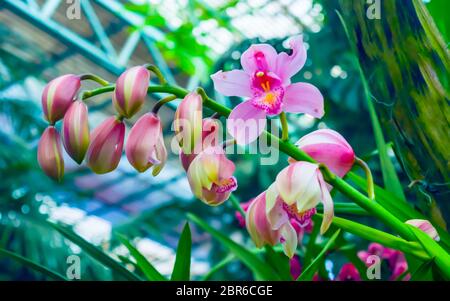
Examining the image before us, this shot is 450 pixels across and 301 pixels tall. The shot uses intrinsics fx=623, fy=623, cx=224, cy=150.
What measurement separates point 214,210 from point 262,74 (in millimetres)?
1302

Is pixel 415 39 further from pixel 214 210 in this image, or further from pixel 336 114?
pixel 214 210

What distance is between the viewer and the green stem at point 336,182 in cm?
33

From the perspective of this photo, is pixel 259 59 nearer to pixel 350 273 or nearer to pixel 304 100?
pixel 304 100

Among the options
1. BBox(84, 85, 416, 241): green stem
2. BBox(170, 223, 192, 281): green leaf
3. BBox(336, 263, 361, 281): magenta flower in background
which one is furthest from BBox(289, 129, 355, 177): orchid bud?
BBox(336, 263, 361, 281): magenta flower in background

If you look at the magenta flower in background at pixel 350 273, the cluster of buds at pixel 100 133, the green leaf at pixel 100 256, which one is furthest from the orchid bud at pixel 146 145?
the magenta flower in background at pixel 350 273

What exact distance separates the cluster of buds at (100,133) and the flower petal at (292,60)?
8 centimetres

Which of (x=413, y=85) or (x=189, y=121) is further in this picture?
(x=413, y=85)

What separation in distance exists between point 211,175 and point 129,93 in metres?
0.06

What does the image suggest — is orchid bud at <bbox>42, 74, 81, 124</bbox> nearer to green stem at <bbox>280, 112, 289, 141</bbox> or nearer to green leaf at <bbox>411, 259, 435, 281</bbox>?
green stem at <bbox>280, 112, 289, 141</bbox>

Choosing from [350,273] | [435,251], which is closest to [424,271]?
[435,251]

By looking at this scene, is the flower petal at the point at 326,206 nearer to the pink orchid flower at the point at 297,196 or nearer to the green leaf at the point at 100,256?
the pink orchid flower at the point at 297,196

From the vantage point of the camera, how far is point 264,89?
0.35m

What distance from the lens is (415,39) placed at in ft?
1.49
